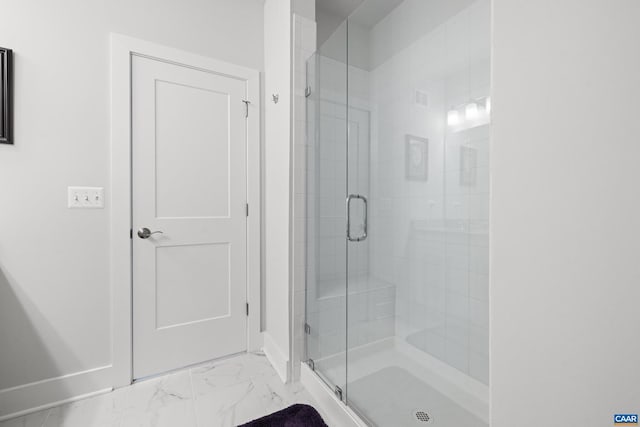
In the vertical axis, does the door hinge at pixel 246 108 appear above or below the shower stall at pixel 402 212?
above

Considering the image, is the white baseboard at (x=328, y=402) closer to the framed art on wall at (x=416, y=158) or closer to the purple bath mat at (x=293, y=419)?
the purple bath mat at (x=293, y=419)

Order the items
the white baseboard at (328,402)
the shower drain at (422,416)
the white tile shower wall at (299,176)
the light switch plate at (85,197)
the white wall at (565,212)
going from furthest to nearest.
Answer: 1. the white tile shower wall at (299,176)
2. the light switch plate at (85,197)
3. the white baseboard at (328,402)
4. the shower drain at (422,416)
5. the white wall at (565,212)

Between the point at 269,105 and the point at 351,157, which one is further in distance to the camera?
the point at 269,105

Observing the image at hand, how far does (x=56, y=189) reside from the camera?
154cm

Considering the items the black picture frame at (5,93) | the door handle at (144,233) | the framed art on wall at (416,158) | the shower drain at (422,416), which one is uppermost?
the black picture frame at (5,93)

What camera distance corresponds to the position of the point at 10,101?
56.5 inches

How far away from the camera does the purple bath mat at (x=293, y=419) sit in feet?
4.42

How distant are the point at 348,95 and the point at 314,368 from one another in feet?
5.33

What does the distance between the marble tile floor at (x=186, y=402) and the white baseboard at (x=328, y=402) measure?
0.16 feet

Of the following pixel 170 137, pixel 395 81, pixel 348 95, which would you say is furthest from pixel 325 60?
pixel 170 137

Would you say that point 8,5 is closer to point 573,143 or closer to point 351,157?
point 351,157

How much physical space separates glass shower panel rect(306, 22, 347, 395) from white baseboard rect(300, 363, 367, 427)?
46mm

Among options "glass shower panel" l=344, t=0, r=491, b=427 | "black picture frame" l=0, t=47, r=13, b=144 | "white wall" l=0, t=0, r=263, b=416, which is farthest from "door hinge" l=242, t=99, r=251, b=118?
"black picture frame" l=0, t=47, r=13, b=144

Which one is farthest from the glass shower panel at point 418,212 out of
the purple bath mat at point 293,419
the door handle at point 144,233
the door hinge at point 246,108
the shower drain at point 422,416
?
the door handle at point 144,233
